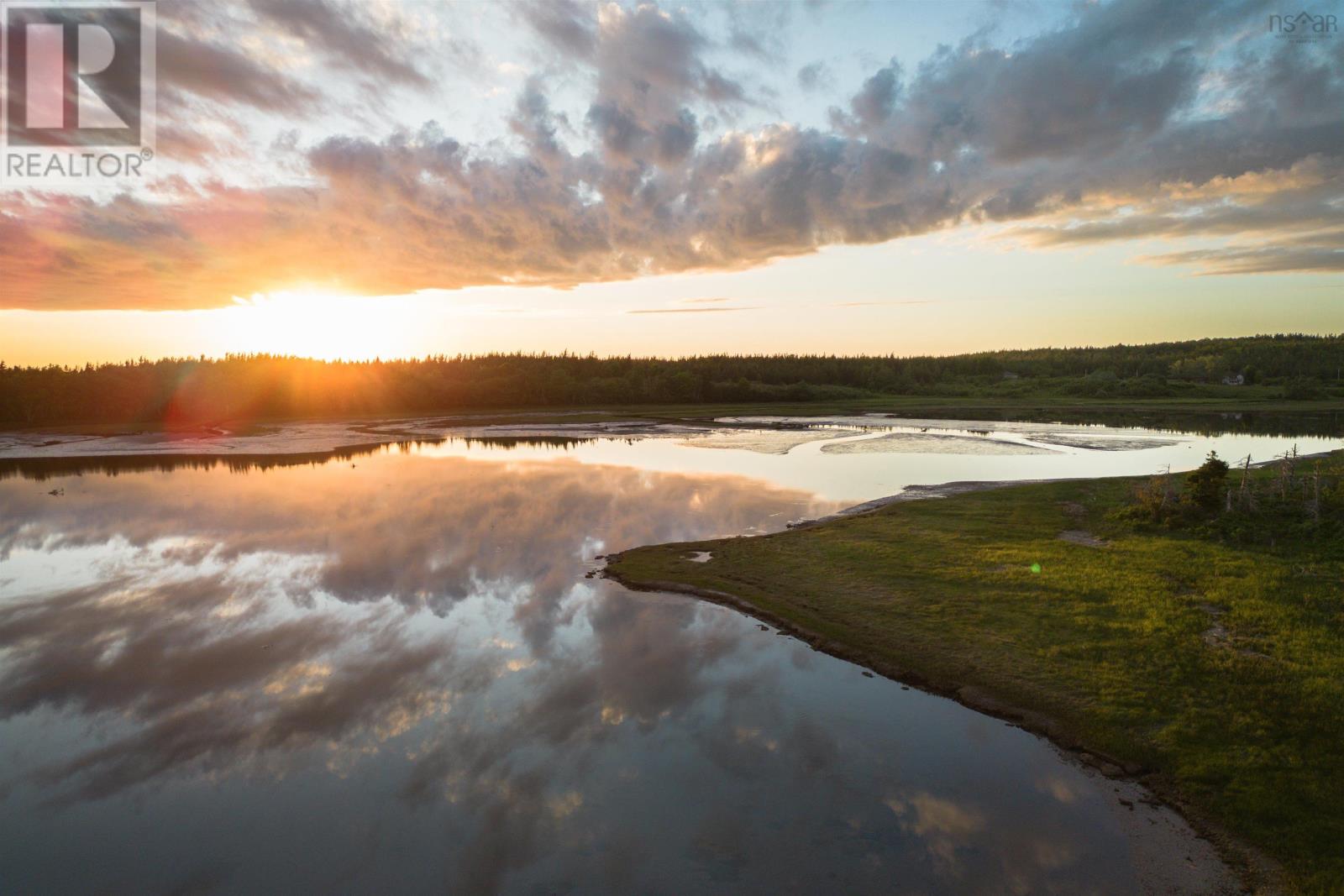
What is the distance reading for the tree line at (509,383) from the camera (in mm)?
94625

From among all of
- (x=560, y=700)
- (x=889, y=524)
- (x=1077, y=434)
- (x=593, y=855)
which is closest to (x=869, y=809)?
(x=593, y=855)

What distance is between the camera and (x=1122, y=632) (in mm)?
13680

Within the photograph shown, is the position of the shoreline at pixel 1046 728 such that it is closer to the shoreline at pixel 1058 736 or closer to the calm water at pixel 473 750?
the shoreline at pixel 1058 736

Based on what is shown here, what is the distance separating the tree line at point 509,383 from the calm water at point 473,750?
287 ft

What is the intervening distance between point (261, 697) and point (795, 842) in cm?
979

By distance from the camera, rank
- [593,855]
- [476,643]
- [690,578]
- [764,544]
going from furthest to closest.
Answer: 1. [764,544]
2. [690,578]
3. [476,643]
4. [593,855]

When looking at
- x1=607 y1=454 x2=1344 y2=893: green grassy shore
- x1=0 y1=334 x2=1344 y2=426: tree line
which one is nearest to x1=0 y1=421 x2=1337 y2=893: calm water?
x1=607 y1=454 x2=1344 y2=893: green grassy shore

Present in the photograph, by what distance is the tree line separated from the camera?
94625 millimetres

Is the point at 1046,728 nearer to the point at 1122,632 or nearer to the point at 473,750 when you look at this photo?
the point at 1122,632

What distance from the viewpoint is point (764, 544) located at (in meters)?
21.8

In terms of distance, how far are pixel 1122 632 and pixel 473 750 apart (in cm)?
1229

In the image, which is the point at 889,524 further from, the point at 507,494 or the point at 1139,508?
the point at 507,494

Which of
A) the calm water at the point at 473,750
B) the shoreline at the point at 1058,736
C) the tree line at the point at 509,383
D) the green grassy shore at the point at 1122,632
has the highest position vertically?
the tree line at the point at 509,383

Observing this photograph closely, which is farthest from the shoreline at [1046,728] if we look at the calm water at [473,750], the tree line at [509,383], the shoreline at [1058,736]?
the tree line at [509,383]
